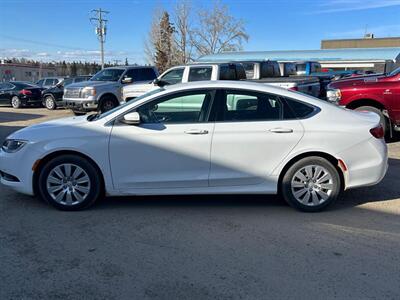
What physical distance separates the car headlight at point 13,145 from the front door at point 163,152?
1173 millimetres

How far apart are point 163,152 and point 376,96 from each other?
6.64 metres

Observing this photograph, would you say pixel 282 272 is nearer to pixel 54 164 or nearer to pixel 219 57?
pixel 54 164

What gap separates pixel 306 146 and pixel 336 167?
0.50 meters

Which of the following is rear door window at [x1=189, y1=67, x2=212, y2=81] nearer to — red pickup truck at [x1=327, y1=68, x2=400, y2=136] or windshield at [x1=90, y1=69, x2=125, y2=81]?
red pickup truck at [x1=327, y1=68, x2=400, y2=136]

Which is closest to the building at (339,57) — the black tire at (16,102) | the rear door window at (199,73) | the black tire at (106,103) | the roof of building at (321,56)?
the roof of building at (321,56)

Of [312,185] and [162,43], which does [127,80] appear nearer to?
[312,185]

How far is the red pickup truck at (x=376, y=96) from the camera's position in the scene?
9805mm

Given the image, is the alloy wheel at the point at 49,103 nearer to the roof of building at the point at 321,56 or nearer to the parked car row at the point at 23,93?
the parked car row at the point at 23,93

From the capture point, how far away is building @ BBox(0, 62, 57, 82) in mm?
83188

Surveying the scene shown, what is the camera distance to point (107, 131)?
5273 millimetres

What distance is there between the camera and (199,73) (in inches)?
496

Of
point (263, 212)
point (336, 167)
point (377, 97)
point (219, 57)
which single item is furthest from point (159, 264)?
point (219, 57)

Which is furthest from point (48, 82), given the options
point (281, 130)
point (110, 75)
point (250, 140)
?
point (281, 130)

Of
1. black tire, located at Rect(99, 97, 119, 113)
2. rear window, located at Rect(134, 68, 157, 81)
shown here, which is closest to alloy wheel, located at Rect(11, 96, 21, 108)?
black tire, located at Rect(99, 97, 119, 113)
